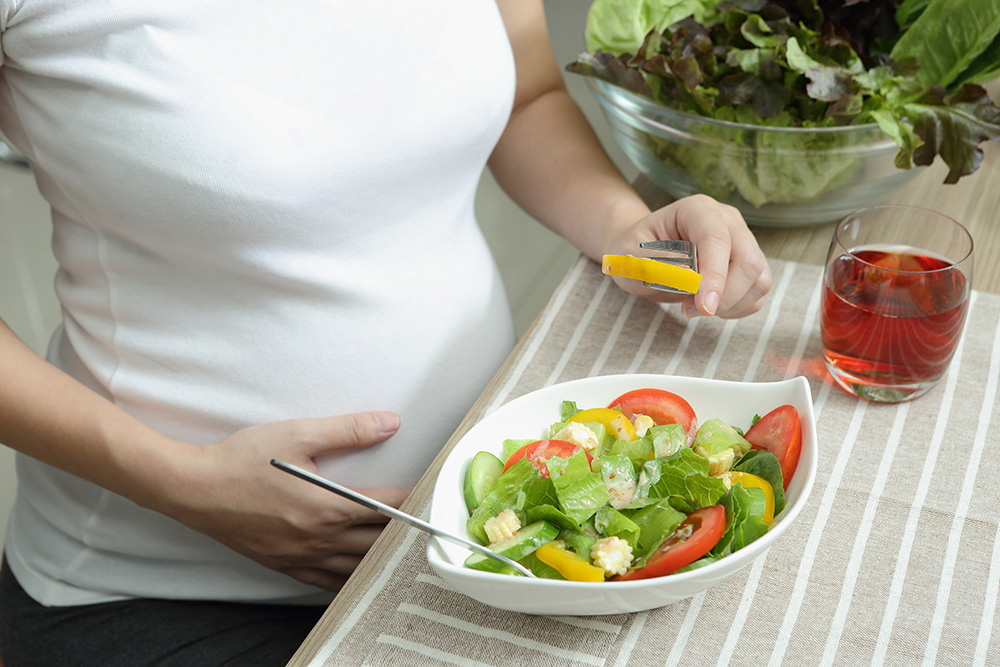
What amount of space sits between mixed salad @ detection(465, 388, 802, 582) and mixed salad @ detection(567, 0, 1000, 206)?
38cm

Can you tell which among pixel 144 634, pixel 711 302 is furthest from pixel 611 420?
pixel 144 634

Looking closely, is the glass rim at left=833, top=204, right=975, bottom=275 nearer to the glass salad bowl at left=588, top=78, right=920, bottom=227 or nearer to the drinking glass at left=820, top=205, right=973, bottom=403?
the drinking glass at left=820, top=205, right=973, bottom=403

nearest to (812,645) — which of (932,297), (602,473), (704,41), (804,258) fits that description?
(602,473)

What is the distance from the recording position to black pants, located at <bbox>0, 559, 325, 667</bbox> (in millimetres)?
789

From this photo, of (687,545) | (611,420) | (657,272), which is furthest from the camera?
(657,272)

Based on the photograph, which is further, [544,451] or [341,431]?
[341,431]

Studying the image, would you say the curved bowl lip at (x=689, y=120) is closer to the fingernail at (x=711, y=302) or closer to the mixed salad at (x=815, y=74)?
the mixed salad at (x=815, y=74)

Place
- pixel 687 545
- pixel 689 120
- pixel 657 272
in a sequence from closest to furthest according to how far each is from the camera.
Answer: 1. pixel 687 545
2. pixel 657 272
3. pixel 689 120

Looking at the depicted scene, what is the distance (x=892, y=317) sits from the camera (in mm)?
661

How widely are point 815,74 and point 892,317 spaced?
28 centimetres

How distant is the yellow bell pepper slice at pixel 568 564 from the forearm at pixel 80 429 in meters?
0.39

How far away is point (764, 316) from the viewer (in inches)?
32.0

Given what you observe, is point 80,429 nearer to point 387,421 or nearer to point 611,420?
point 387,421

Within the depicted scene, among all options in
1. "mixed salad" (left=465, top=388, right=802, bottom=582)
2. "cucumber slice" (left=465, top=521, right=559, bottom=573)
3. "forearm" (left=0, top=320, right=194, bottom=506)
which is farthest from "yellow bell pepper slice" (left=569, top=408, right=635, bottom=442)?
"forearm" (left=0, top=320, right=194, bottom=506)
